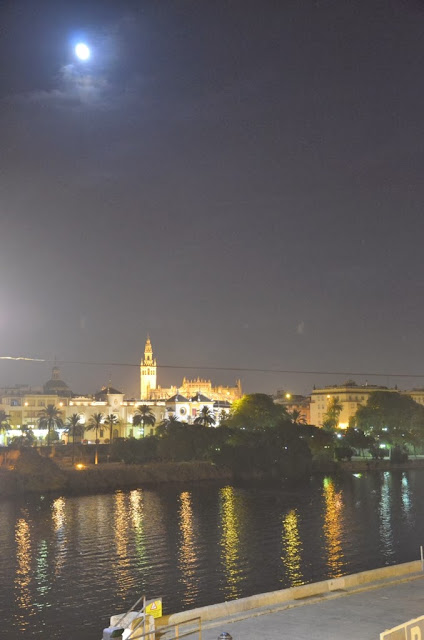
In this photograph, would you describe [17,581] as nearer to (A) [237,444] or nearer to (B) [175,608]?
(B) [175,608]

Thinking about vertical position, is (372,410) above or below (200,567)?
above

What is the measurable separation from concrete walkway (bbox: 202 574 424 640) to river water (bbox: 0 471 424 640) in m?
12.0

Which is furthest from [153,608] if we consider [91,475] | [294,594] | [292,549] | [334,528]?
[91,475]

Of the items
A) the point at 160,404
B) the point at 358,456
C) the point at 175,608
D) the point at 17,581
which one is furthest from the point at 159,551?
the point at 160,404

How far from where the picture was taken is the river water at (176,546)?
106 feet

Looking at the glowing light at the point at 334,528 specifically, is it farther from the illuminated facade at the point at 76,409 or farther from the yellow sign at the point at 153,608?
the illuminated facade at the point at 76,409

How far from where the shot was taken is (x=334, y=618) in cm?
1698

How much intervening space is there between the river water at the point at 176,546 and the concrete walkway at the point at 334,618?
39.5 ft

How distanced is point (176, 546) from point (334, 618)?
102ft

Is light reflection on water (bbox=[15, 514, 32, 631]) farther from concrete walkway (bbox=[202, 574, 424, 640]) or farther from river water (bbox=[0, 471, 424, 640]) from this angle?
concrete walkway (bbox=[202, 574, 424, 640])

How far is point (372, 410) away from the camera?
13400 centimetres

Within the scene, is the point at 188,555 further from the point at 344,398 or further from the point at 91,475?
the point at 344,398

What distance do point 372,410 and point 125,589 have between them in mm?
106055

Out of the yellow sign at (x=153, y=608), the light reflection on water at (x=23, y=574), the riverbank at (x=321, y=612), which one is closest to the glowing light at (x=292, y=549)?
the light reflection on water at (x=23, y=574)
